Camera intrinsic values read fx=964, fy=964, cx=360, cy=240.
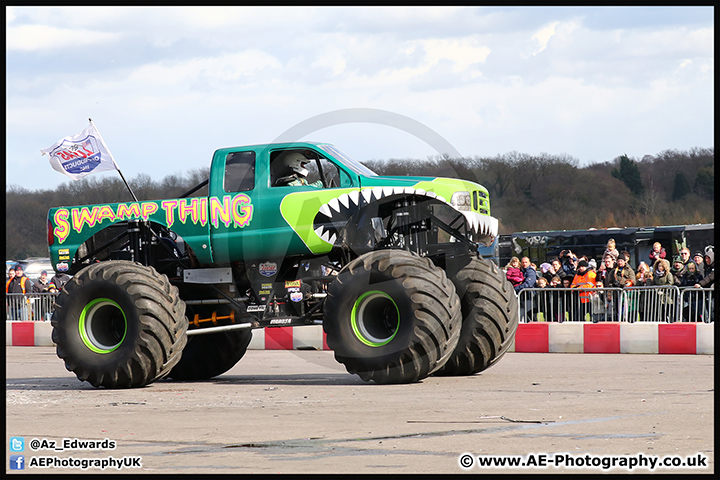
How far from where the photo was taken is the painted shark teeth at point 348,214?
11.7 m

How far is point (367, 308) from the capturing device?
11.4 m

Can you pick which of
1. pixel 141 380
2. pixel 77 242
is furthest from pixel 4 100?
pixel 141 380

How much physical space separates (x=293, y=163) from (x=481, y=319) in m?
3.12

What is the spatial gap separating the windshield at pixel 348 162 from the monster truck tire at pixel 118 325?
8.60ft

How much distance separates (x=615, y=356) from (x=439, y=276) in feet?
21.5

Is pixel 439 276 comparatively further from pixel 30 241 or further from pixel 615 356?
pixel 30 241

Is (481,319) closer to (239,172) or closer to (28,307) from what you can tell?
(239,172)

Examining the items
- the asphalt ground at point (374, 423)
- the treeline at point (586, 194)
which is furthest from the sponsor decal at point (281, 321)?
the treeline at point (586, 194)

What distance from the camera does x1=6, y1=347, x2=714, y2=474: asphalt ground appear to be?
20.9 feet

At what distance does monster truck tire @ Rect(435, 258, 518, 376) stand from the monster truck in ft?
0.05

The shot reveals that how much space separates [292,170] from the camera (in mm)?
12438

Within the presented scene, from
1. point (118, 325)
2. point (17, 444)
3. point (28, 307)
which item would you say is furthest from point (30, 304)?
point (17, 444)

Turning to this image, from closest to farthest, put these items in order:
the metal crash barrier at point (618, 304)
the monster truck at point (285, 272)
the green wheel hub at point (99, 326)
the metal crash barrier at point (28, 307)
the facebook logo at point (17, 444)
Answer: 1. the facebook logo at point (17, 444)
2. the monster truck at point (285, 272)
3. the green wheel hub at point (99, 326)
4. the metal crash barrier at point (618, 304)
5. the metal crash barrier at point (28, 307)

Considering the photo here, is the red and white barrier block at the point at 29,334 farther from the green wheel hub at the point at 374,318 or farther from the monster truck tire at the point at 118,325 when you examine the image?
the green wheel hub at the point at 374,318
